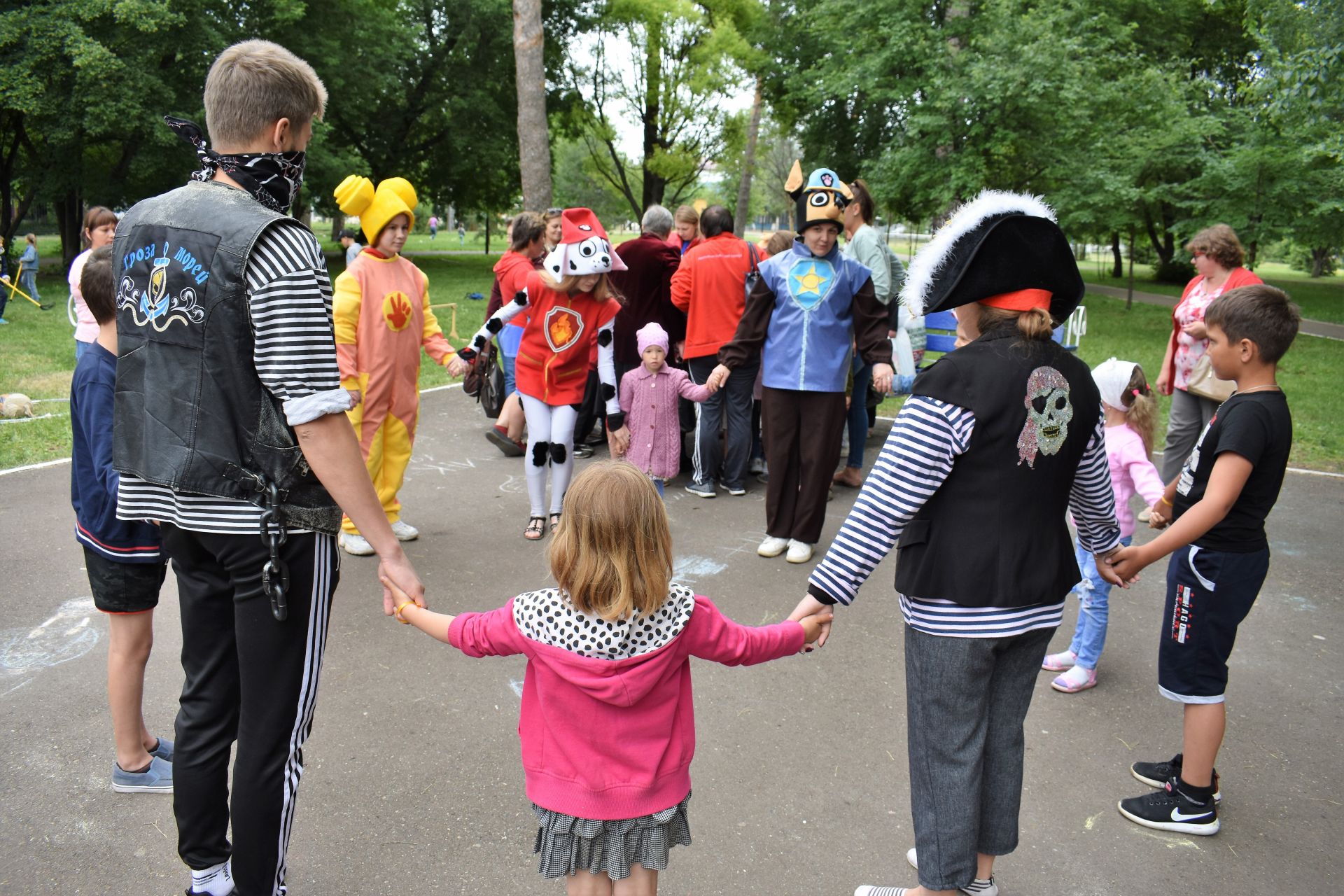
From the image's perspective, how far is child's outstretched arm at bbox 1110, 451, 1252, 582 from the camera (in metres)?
2.92

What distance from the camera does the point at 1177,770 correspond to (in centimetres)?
342

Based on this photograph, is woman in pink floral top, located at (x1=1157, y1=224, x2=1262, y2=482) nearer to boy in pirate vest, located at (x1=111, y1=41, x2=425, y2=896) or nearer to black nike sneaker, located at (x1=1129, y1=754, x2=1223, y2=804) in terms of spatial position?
black nike sneaker, located at (x1=1129, y1=754, x2=1223, y2=804)

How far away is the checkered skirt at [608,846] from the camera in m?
2.25

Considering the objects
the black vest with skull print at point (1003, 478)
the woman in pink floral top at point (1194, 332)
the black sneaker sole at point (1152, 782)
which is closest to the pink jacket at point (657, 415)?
the woman in pink floral top at point (1194, 332)

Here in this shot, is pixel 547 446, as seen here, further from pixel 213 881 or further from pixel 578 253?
pixel 213 881

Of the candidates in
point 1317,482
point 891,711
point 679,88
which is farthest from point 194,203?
point 679,88

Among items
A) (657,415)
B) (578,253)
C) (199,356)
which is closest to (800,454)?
(657,415)

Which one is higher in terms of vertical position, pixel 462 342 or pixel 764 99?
pixel 764 99

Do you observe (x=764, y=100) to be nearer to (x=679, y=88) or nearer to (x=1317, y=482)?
(x=679, y=88)

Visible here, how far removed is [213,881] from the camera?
2.68 metres

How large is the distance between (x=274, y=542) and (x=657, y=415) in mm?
4137

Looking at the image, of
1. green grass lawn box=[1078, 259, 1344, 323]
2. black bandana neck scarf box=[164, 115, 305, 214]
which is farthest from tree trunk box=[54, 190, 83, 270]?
black bandana neck scarf box=[164, 115, 305, 214]

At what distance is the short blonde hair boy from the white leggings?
356 centimetres

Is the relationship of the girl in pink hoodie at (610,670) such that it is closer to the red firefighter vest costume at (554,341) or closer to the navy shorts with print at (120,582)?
the navy shorts with print at (120,582)
